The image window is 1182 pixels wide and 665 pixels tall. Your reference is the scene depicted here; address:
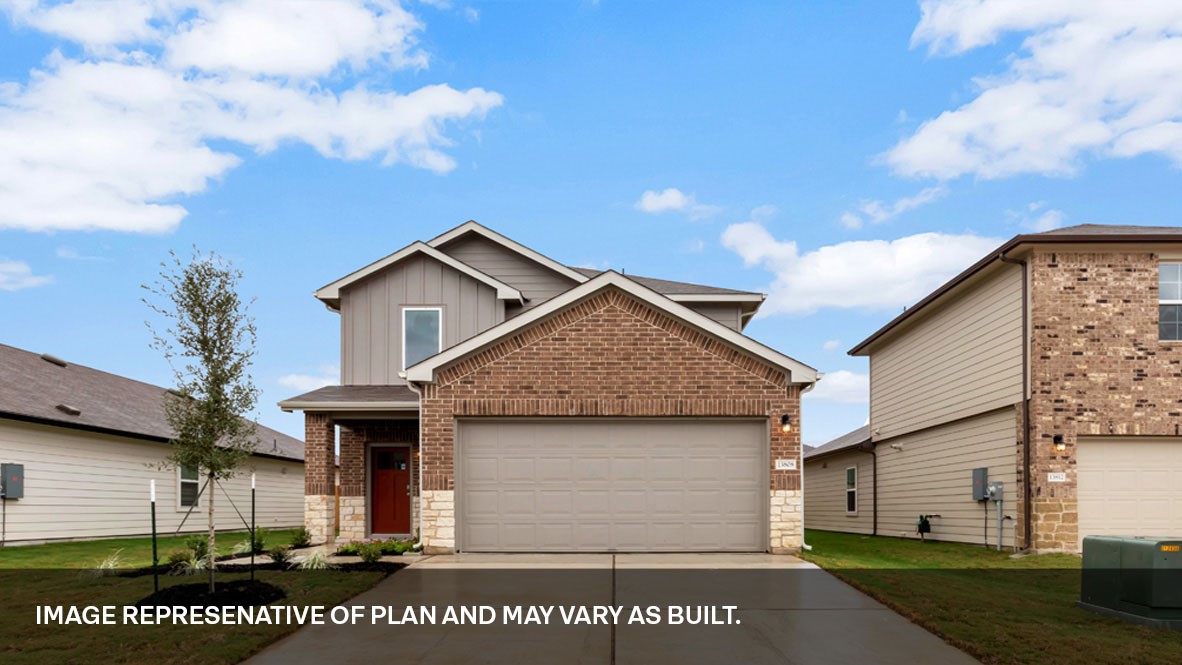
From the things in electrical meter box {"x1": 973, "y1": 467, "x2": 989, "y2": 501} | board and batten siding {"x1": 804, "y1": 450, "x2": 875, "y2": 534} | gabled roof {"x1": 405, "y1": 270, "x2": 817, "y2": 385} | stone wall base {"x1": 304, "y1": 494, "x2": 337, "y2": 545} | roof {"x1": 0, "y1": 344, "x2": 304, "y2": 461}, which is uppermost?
gabled roof {"x1": 405, "y1": 270, "x2": 817, "y2": 385}

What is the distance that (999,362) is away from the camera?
2017 cm

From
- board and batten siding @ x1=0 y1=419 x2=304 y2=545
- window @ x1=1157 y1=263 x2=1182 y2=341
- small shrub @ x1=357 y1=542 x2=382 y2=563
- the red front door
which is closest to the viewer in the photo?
small shrub @ x1=357 y1=542 x2=382 y2=563

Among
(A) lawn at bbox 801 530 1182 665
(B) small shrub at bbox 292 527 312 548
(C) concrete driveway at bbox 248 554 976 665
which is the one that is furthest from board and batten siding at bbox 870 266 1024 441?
(B) small shrub at bbox 292 527 312 548

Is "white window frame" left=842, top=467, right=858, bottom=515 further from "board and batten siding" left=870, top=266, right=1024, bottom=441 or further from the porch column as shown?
the porch column

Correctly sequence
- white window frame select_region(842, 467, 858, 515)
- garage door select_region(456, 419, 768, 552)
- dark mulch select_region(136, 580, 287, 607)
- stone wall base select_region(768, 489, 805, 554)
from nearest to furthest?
dark mulch select_region(136, 580, 287, 607) → stone wall base select_region(768, 489, 805, 554) → garage door select_region(456, 419, 768, 552) → white window frame select_region(842, 467, 858, 515)

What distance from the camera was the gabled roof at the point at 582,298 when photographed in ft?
55.5

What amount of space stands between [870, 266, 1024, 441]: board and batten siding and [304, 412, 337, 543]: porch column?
1419cm

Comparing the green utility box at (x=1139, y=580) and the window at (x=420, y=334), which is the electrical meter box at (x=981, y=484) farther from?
the window at (x=420, y=334)

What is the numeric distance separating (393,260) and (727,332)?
872cm

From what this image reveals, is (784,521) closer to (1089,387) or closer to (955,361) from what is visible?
(1089,387)

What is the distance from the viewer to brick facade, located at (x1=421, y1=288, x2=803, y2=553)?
16.9 m

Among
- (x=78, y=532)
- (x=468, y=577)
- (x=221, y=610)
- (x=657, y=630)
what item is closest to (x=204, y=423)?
(x=221, y=610)

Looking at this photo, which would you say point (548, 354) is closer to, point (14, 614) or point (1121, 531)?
point (14, 614)

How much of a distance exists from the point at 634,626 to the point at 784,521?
702 cm
